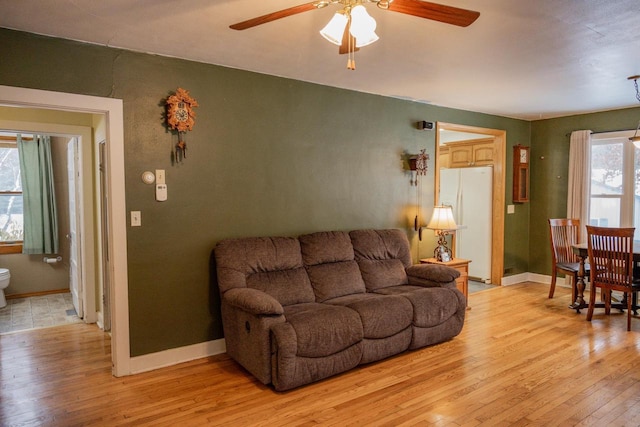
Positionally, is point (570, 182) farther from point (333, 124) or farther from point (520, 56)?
point (333, 124)

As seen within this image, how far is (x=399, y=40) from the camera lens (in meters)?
2.91

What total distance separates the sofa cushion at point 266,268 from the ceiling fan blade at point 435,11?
2.25 metres

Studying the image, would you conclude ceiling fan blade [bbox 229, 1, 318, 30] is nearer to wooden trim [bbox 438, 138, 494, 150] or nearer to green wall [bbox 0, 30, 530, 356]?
green wall [bbox 0, 30, 530, 356]

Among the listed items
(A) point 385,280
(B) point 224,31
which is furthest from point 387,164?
(B) point 224,31

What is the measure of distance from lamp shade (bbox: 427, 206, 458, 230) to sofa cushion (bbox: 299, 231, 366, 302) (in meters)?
1.23

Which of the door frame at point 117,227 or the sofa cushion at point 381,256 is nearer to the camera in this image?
the door frame at point 117,227

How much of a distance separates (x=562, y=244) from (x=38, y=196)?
22.9 ft

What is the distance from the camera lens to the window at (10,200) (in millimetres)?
5738

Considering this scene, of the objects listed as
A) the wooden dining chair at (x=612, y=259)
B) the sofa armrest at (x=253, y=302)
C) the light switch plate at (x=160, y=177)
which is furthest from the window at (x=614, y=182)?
the light switch plate at (x=160, y=177)

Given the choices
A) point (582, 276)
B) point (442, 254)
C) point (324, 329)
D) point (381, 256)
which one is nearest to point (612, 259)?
point (582, 276)

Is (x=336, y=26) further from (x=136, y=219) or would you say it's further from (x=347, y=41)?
(x=136, y=219)

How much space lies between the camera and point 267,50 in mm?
3160

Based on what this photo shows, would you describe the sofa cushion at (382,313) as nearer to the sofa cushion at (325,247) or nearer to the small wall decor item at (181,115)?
the sofa cushion at (325,247)

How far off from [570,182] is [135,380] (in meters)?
5.85
